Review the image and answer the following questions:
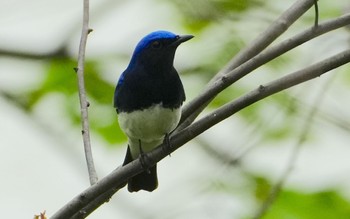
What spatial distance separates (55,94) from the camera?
20.5 ft

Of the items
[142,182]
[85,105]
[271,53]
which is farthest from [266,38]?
[142,182]

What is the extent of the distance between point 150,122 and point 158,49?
0.60 m

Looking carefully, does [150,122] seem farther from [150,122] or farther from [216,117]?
[216,117]

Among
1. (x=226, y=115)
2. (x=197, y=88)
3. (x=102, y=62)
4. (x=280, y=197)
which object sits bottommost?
(x=226, y=115)

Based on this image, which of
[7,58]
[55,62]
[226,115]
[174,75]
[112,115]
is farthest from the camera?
[112,115]

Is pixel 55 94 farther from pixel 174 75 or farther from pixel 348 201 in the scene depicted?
pixel 348 201

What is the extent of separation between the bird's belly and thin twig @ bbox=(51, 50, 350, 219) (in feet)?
3.17

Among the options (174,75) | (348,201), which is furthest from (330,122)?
(174,75)

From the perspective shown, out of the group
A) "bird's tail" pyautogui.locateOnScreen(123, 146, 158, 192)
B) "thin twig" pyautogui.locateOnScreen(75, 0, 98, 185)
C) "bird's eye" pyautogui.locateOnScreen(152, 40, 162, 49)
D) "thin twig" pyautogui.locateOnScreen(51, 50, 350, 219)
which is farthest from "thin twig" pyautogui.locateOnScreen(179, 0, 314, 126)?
"bird's tail" pyautogui.locateOnScreen(123, 146, 158, 192)

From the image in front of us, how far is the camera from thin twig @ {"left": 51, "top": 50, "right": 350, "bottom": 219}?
3.18 metres

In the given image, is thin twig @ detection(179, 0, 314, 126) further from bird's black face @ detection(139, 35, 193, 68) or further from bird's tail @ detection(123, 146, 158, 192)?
bird's tail @ detection(123, 146, 158, 192)

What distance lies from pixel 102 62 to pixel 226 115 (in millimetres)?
2887

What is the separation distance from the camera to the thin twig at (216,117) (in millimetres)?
3176

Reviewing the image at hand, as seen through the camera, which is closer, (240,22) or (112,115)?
(240,22)
